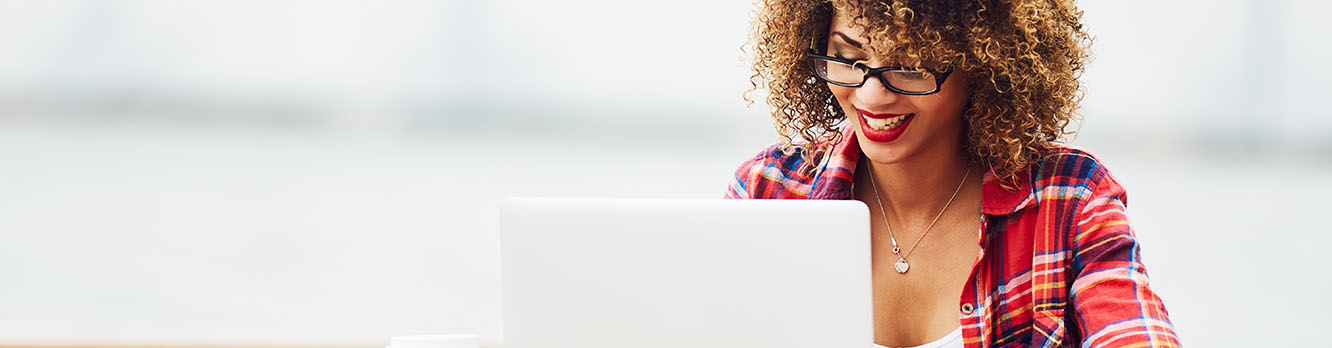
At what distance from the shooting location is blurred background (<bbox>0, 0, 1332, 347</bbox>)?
2031 mm

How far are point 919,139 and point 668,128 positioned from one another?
3.31ft

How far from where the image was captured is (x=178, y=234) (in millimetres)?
2105

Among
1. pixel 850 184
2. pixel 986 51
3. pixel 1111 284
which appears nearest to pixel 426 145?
pixel 850 184

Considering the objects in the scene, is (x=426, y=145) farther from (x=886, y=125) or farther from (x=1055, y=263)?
(x=1055, y=263)

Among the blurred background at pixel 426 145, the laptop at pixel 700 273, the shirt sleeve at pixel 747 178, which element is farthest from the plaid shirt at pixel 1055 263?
the blurred background at pixel 426 145

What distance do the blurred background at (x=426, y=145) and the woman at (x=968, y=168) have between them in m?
0.82

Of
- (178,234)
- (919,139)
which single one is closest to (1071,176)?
(919,139)

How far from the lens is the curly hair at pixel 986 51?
105cm

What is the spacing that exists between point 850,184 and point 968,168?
Answer: 0.14 m

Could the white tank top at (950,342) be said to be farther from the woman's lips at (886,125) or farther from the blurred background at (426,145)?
the blurred background at (426,145)

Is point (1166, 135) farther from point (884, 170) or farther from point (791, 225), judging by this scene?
point (791, 225)

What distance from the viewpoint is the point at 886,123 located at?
110 centimetres

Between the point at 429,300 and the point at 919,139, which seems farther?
the point at 429,300

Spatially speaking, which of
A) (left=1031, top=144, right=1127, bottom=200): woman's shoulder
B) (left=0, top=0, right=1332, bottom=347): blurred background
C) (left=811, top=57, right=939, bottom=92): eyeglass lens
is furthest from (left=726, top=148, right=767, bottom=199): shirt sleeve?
(left=0, top=0, right=1332, bottom=347): blurred background
